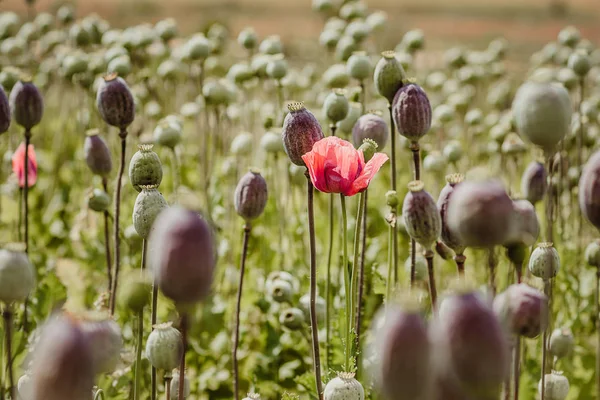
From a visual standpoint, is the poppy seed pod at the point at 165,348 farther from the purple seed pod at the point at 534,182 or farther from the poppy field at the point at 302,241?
the purple seed pod at the point at 534,182

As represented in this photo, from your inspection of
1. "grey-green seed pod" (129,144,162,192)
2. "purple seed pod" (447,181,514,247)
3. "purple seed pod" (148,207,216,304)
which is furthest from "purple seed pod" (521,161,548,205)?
"purple seed pod" (148,207,216,304)

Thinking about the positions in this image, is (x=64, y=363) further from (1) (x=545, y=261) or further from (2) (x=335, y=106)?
(2) (x=335, y=106)

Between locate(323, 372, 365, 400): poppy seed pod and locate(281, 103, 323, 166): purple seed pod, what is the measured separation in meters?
0.39

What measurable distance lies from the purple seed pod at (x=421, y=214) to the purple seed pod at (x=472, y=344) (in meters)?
0.39

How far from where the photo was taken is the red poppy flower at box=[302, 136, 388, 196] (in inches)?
51.6

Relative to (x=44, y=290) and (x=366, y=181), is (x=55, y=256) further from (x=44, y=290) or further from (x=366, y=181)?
(x=366, y=181)

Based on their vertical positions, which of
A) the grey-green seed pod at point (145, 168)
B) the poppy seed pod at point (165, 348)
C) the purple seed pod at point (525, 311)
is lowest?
the poppy seed pod at point (165, 348)

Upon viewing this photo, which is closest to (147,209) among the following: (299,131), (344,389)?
(299,131)

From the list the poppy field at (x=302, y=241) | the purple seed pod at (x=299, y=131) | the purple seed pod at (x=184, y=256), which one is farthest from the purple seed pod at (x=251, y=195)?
the purple seed pod at (x=184, y=256)

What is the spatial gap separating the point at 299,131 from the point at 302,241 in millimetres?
1377

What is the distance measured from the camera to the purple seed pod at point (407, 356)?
0.68 metres

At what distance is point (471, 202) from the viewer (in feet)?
2.65

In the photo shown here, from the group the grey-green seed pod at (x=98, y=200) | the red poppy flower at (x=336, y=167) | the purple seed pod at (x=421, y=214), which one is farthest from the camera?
the grey-green seed pod at (x=98, y=200)

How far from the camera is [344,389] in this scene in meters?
1.27
